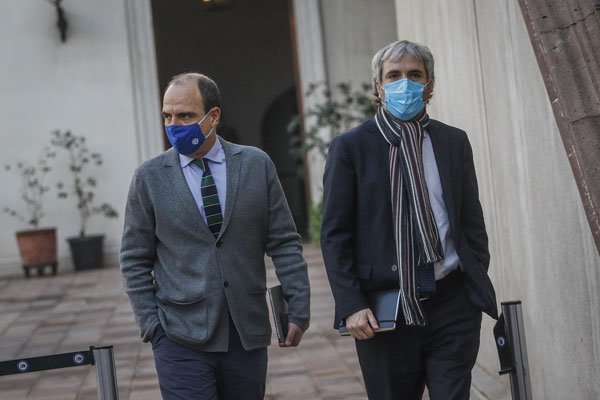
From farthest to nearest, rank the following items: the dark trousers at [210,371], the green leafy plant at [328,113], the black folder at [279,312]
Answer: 1. the green leafy plant at [328,113]
2. the black folder at [279,312]
3. the dark trousers at [210,371]

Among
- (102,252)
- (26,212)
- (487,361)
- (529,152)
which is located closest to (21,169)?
(26,212)

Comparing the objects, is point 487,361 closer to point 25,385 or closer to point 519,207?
point 519,207

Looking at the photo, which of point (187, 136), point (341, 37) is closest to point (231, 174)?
point (187, 136)

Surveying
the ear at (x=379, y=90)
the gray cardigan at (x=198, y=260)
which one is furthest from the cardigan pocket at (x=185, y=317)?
the ear at (x=379, y=90)

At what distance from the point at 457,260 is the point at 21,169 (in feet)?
39.9

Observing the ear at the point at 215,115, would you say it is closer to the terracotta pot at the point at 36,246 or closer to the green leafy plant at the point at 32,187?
the terracotta pot at the point at 36,246

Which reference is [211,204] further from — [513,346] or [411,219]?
[513,346]

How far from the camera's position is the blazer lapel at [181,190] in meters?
→ 3.54

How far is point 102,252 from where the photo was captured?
14688 millimetres

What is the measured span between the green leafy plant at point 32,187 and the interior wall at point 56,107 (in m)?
0.08

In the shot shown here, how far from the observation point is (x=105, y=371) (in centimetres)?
337

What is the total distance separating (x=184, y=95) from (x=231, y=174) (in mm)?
298

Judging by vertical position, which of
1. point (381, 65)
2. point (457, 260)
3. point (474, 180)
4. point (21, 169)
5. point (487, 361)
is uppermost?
point (21, 169)

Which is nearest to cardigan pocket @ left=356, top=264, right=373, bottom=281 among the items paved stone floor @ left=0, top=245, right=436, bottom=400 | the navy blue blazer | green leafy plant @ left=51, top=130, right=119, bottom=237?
the navy blue blazer
